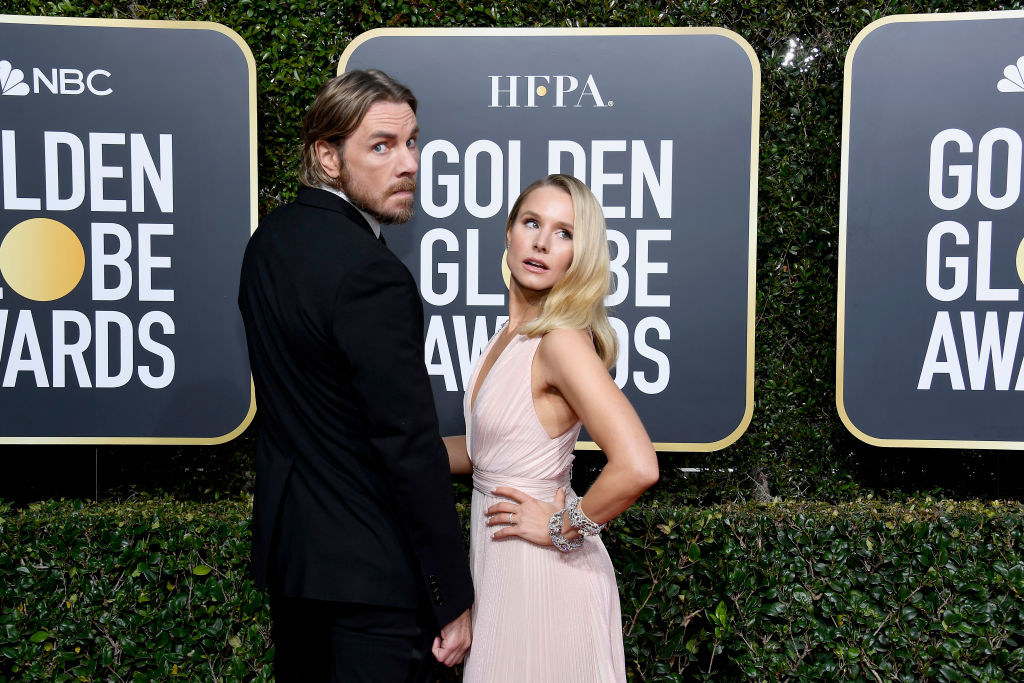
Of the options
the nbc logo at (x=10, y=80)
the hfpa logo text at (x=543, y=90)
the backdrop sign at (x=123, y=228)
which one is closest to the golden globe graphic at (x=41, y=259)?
the backdrop sign at (x=123, y=228)

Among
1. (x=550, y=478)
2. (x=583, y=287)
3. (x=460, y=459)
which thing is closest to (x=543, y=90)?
(x=583, y=287)

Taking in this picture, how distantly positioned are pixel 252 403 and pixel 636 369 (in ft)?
5.44

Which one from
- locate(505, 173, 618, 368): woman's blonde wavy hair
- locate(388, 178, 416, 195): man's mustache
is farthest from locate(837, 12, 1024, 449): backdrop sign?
locate(388, 178, 416, 195): man's mustache

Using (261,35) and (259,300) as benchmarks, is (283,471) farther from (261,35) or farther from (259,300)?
(261,35)

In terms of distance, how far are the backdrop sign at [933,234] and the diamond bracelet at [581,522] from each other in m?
1.84

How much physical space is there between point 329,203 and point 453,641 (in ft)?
3.28

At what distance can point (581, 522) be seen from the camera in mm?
1697

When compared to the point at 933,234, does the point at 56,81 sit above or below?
above

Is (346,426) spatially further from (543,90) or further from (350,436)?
(543,90)

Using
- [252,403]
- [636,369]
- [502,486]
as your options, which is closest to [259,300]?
[502,486]

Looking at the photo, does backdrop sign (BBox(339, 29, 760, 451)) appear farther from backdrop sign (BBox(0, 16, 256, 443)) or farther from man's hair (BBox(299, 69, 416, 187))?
man's hair (BBox(299, 69, 416, 187))

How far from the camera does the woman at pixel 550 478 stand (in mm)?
1694

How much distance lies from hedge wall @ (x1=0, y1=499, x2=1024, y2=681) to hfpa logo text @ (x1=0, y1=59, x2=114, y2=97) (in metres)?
1.77

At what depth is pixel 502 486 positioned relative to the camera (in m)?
1.79
